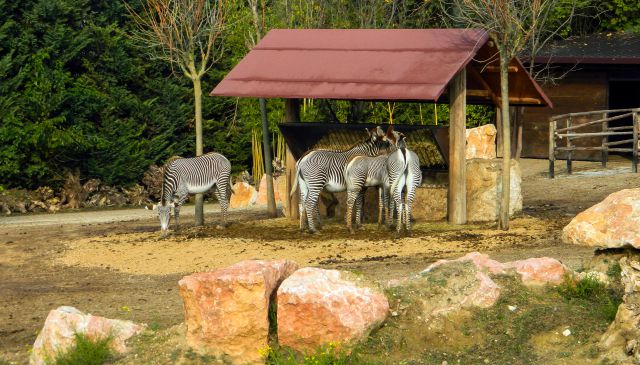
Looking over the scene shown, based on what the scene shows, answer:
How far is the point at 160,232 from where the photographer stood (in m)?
19.3

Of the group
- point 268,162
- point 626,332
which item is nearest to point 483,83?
point 268,162

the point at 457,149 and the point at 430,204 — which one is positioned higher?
the point at 457,149

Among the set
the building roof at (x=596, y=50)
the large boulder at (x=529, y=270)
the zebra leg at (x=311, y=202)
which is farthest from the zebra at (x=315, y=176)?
the building roof at (x=596, y=50)

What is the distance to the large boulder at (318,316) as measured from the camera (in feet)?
33.6

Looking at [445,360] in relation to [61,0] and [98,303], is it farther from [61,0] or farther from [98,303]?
[61,0]

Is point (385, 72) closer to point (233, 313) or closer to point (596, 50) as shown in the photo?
point (233, 313)

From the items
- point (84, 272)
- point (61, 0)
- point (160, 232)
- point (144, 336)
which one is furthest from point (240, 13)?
point (144, 336)

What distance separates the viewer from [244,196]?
1037 inches

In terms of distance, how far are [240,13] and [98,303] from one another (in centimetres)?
1724

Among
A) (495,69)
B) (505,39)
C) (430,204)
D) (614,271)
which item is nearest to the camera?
(614,271)

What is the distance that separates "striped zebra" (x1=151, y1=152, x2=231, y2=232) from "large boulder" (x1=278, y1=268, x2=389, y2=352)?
8.86 metres

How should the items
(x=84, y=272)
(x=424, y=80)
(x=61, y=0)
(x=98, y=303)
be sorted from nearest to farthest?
(x=98, y=303) < (x=84, y=272) < (x=424, y=80) < (x=61, y=0)

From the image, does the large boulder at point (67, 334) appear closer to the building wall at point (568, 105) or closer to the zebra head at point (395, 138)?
the zebra head at point (395, 138)

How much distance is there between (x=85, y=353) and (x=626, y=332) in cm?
463
